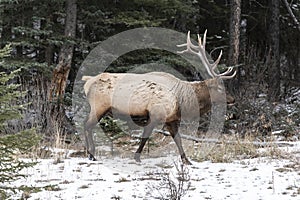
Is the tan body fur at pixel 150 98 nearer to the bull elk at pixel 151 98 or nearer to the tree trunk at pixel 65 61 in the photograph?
the bull elk at pixel 151 98

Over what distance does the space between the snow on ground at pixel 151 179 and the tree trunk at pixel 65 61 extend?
3.69m

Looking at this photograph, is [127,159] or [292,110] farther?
[292,110]

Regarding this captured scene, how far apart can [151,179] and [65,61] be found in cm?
579

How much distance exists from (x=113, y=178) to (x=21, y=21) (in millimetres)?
6552

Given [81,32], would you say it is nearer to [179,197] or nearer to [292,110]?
[292,110]

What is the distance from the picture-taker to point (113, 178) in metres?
6.67

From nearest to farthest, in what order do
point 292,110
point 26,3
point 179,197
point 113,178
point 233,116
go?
point 179,197 < point 113,178 < point 26,3 < point 233,116 < point 292,110

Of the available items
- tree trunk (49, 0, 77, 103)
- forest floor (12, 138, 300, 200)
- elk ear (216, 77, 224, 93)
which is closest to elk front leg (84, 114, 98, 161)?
forest floor (12, 138, 300, 200)

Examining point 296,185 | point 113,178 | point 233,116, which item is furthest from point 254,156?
point 233,116

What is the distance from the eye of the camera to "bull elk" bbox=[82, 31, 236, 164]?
7867 millimetres

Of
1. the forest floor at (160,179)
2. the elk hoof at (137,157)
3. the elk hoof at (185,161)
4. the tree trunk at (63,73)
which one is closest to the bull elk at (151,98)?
the elk hoof at (137,157)

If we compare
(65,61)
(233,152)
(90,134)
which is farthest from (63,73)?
(233,152)

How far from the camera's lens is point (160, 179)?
20.1 ft

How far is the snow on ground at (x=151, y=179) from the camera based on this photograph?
19.1ft
